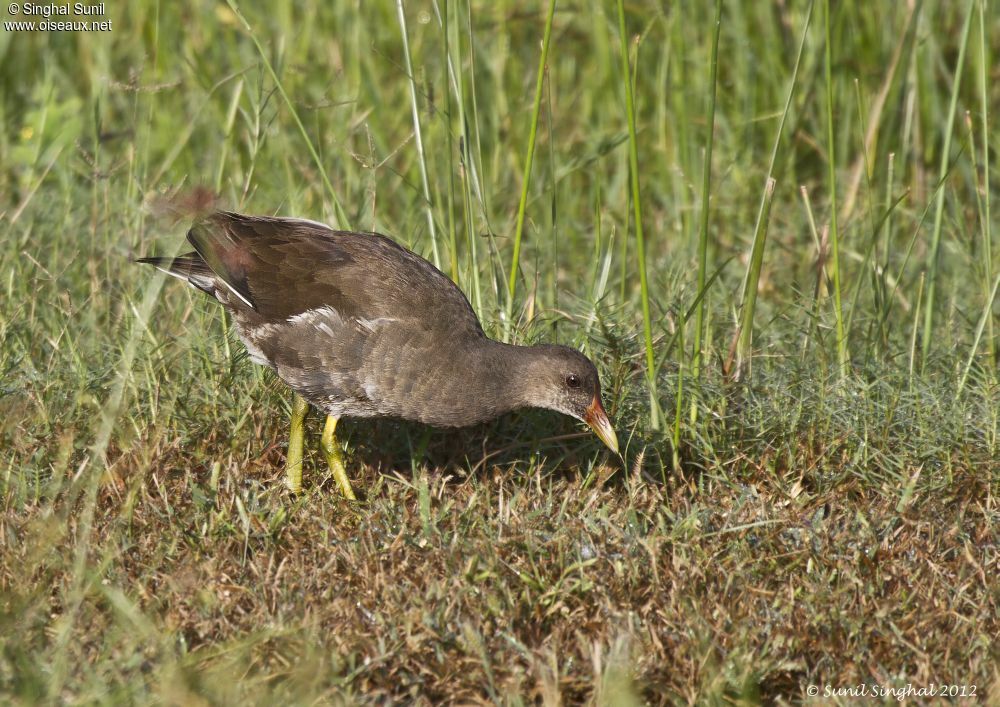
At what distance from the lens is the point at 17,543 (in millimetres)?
3770

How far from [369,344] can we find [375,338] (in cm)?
3

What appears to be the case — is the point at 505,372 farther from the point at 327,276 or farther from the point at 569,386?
the point at 327,276

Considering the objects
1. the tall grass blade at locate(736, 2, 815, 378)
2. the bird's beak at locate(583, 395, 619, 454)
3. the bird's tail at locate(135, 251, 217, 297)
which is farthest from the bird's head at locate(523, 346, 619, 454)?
the bird's tail at locate(135, 251, 217, 297)

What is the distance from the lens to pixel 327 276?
454 centimetres

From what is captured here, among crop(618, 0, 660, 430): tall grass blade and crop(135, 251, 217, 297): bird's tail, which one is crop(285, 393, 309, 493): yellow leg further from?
crop(618, 0, 660, 430): tall grass blade

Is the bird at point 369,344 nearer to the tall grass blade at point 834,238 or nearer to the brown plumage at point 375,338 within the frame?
the brown plumage at point 375,338

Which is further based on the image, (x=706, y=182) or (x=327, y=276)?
(x=327, y=276)

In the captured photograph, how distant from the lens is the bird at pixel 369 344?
14.3 ft

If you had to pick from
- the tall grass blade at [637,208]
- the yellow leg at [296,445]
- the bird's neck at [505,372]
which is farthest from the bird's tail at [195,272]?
the tall grass blade at [637,208]

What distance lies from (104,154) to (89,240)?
1.16 m

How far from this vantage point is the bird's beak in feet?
14.2

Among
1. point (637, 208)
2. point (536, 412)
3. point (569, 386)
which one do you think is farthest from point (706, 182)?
point (536, 412)

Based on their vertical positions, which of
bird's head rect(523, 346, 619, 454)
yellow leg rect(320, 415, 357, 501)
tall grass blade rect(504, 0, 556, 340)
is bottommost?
yellow leg rect(320, 415, 357, 501)

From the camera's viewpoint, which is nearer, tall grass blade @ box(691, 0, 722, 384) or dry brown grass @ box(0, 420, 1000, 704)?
dry brown grass @ box(0, 420, 1000, 704)
